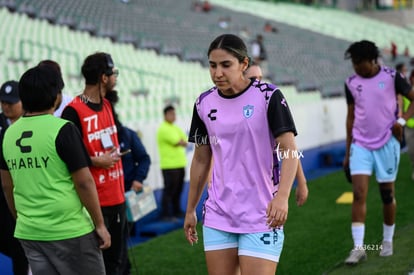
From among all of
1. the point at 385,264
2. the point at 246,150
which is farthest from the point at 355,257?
the point at 246,150

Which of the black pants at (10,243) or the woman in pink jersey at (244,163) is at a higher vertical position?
the woman in pink jersey at (244,163)

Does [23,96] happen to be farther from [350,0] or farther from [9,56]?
[350,0]

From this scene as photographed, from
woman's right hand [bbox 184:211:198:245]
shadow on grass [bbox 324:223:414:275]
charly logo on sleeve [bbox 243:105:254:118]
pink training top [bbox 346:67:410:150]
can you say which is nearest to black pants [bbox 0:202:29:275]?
woman's right hand [bbox 184:211:198:245]

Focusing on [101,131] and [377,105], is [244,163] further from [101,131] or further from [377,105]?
[377,105]

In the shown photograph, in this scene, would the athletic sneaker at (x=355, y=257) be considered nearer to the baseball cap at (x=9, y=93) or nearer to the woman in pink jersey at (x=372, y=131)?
the woman in pink jersey at (x=372, y=131)

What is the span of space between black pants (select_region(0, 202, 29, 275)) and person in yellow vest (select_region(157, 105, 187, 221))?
17.8ft

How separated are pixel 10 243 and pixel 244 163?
7.88 ft

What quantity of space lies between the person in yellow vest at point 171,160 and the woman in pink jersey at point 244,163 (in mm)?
6844

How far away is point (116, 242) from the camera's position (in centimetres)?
551

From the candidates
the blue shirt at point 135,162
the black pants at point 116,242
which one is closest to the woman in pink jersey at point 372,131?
the blue shirt at point 135,162

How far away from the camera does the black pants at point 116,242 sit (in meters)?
5.38

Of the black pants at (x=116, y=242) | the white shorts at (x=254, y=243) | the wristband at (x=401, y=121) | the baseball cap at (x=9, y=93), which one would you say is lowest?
the black pants at (x=116, y=242)

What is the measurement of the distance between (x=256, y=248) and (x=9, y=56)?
12971 millimetres

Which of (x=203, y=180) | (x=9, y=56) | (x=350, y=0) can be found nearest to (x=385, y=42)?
(x=350, y=0)
